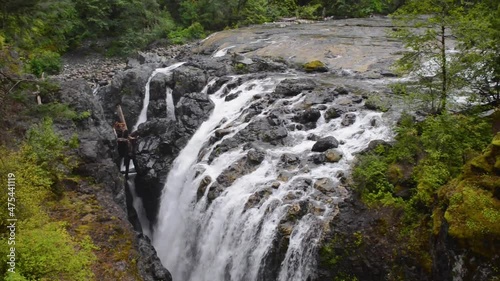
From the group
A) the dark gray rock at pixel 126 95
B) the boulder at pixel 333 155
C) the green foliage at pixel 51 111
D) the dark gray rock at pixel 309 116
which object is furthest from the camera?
the dark gray rock at pixel 126 95

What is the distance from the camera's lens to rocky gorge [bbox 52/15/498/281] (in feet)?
33.8

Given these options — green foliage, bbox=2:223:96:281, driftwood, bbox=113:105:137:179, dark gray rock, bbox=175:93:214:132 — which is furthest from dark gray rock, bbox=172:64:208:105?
green foliage, bbox=2:223:96:281

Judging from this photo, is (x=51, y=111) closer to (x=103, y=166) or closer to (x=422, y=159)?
(x=103, y=166)

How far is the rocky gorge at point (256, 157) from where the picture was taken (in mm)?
10289

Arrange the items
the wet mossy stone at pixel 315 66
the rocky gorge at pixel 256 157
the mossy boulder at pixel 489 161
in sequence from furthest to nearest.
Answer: the wet mossy stone at pixel 315 66 < the rocky gorge at pixel 256 157 < the mossy boulder at pixel 489 161

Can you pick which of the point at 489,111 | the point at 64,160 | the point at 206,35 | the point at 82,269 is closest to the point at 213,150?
the point at 64,160

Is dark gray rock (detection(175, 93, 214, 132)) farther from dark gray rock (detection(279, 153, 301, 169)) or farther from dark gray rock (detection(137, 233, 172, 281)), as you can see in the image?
dark gray rock (detection(137, 233, 172, 281))

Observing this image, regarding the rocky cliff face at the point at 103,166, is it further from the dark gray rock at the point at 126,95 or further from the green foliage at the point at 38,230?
the dark gray rock at the point at 126,95

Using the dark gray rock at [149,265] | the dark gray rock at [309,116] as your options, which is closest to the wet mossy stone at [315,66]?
the dark gray rock at [309,116]

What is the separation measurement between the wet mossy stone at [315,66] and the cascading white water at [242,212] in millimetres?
4195

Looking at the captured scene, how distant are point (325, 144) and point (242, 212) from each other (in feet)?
12.0

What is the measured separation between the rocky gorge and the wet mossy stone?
56 millimetres

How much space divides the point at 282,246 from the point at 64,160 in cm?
836

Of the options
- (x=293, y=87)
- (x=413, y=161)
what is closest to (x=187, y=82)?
(x=293, y=87)
